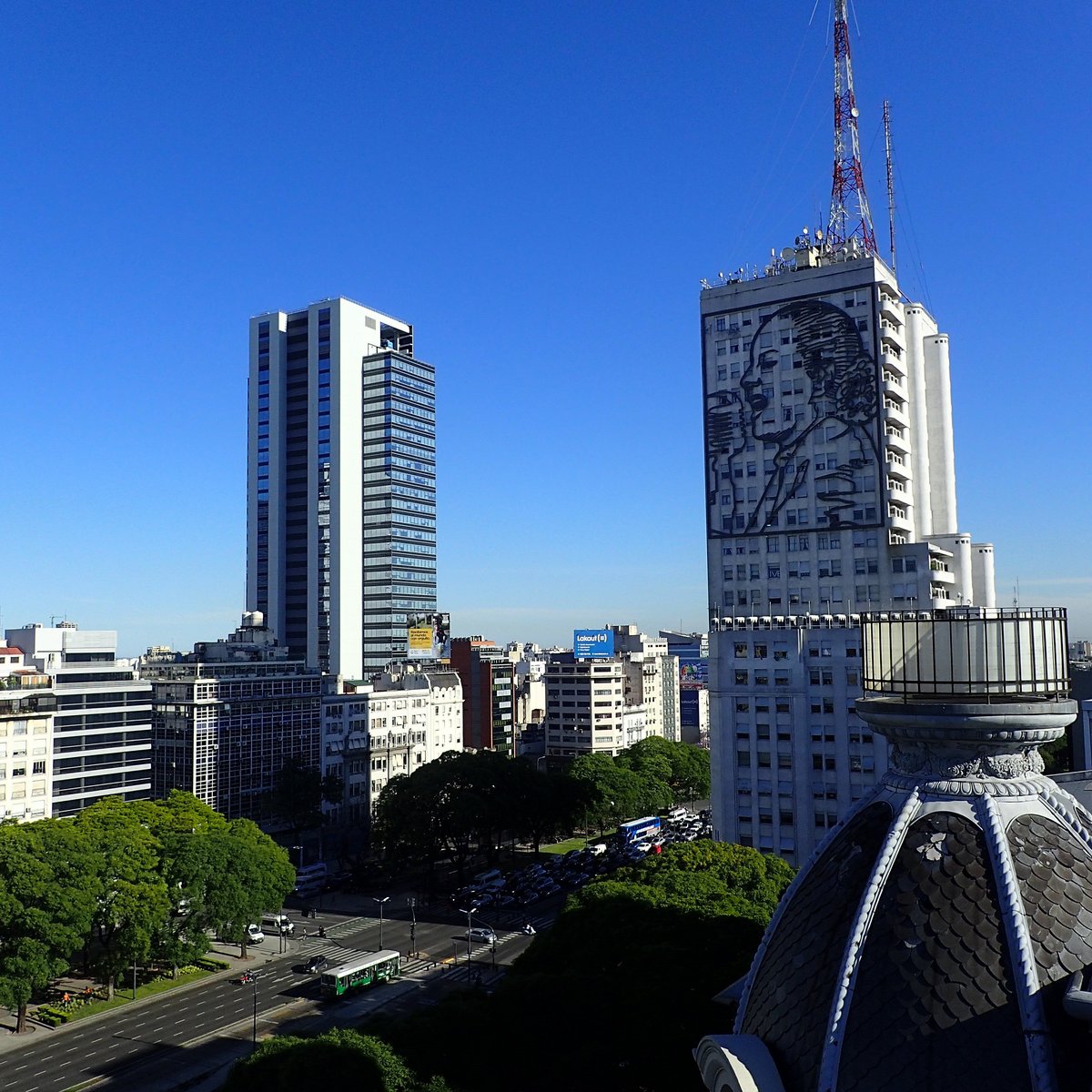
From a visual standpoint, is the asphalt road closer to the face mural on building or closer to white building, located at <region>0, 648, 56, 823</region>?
white building, located at <region>0, 648, 56, 823</region>

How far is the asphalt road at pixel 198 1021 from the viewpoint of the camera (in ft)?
227

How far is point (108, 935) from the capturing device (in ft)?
279

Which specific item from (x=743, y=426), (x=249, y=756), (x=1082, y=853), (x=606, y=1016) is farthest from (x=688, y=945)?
(x=249, y=756)

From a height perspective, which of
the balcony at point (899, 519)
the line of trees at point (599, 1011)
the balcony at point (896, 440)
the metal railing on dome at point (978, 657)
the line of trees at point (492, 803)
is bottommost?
the line of trees at point (492, 803)

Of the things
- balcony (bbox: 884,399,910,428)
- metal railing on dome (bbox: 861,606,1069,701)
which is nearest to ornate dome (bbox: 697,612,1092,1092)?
metal railing on dome (bbox: 861,606,1069,701)

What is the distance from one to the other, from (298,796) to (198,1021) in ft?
180

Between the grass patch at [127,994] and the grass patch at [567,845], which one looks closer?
the grass patch at [127,994]

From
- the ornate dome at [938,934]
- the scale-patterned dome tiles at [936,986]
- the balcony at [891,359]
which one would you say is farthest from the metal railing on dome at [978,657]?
the balcony at [891,359]

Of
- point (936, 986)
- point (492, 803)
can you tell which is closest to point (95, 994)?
point (492, 803)

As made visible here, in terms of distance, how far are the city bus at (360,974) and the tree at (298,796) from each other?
45018mm

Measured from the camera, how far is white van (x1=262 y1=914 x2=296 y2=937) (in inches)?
4104

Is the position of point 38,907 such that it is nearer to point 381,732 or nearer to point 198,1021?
point 198,1021

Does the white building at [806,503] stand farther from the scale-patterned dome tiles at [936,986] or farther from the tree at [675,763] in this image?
the scale-patterned dome tiles at [936,986]

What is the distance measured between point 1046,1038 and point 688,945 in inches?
1659
